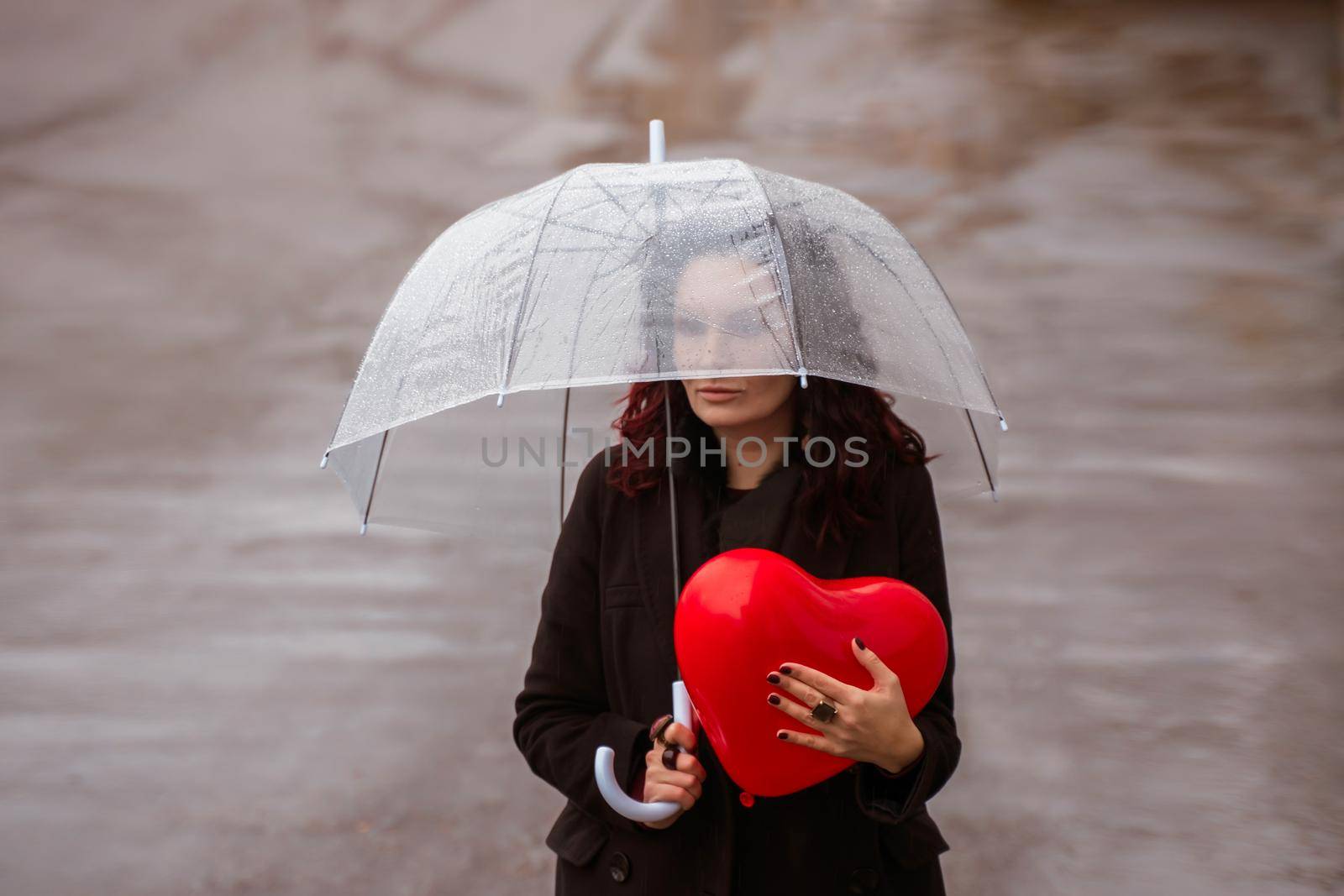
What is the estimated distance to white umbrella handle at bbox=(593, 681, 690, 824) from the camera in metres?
1.23

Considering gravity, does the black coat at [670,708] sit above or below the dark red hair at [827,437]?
below

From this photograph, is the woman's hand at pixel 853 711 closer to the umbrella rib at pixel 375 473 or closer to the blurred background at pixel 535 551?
the umbrella rib at pixel 375 473

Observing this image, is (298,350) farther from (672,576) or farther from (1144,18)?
(1144,18)

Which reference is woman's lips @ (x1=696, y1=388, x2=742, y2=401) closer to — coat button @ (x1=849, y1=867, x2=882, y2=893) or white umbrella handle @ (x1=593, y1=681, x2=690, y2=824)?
white umbrella handle @ (x1=593, y1=681, x2=690, y2=824)

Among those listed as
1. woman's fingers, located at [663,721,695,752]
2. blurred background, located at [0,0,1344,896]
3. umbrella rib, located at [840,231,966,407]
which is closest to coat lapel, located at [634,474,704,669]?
woman's fingers, located at [663,721,695,752]

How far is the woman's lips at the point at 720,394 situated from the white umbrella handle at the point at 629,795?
318 millimetres

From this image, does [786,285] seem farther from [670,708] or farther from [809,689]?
[670,708]

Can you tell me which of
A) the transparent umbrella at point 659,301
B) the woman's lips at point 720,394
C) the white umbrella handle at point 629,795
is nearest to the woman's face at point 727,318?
the transparent umbrella at point 659,301

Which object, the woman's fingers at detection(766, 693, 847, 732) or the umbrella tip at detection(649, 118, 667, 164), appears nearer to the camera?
the woman's fingers at detection(766, 693, 847, 732)

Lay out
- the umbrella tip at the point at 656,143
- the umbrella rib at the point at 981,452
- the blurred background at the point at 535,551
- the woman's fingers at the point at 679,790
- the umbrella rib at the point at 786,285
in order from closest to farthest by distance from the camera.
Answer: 1. the umbrella rib at the point at 786,285
2. the woman's fingers at the point at 679,790
3. the umbrella tip at the point at 656,143
4. the umbrella rib at the point at 981,452
5. the blurred background at the point at 535,551

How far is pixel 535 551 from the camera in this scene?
10.5 ft

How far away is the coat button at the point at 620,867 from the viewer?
1.39 meters

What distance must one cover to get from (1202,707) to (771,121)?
193 cm

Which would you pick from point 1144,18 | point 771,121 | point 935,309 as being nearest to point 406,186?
point 771,121
